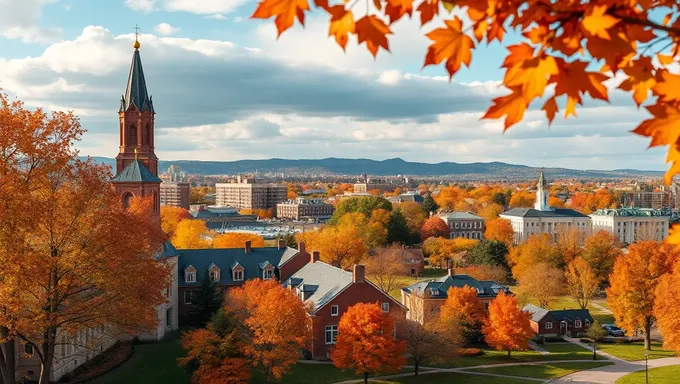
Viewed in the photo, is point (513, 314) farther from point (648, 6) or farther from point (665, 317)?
point (648, 6)

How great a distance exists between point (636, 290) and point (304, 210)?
12086 cm

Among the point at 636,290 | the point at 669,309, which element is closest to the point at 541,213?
the point at 636,290

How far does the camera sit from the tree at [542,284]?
55.0 meters

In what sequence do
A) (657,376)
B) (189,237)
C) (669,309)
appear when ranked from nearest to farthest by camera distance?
(657,376) < (669,309) < (189,237)

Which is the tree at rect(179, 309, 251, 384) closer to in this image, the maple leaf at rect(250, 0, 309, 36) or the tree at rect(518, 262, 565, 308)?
the maple leaf at rect(250, 0, 309, 36)

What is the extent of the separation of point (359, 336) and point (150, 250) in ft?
49.0

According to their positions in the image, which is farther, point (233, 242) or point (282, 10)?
point (233, 242)

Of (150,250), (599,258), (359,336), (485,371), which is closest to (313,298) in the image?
(359,336)

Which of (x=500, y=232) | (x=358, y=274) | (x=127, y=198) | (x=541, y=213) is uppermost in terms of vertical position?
(x=127, y=198)

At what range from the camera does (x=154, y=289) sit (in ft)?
69.3

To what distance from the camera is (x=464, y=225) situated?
102 metres

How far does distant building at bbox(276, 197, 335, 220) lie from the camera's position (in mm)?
162125

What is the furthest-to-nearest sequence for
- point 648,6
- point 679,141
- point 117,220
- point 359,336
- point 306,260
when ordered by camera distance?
point 306,260 < point 359,336 < point 117,220 < point 648,6 < point 679,141

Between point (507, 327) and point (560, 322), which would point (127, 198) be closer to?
point (507, 327)
